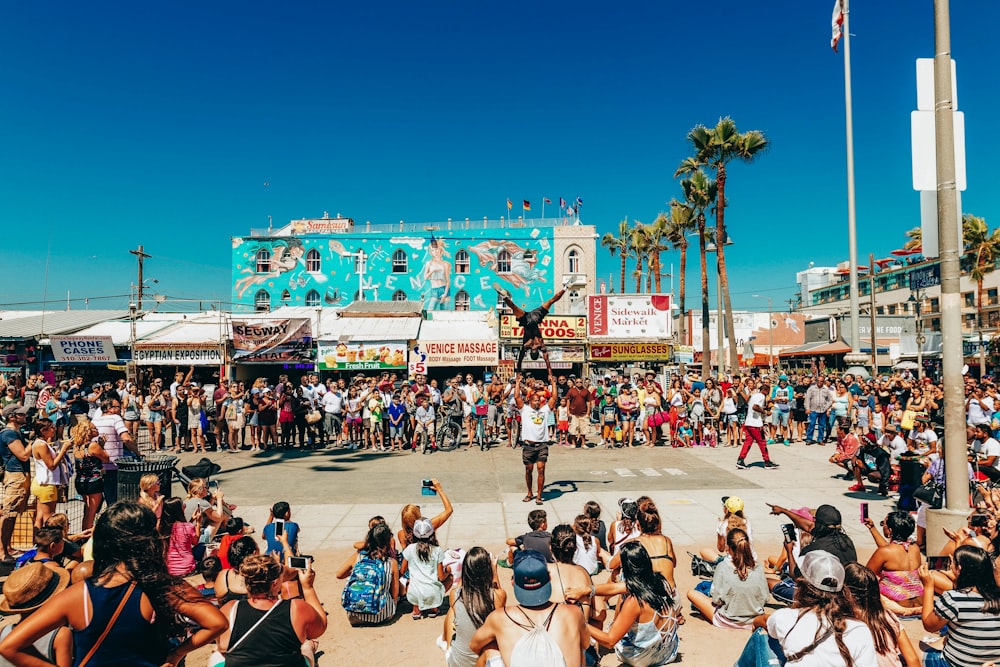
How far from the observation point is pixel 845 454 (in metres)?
11.4

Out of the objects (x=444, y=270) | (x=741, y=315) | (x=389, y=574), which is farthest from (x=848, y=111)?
(x=741, y=315)

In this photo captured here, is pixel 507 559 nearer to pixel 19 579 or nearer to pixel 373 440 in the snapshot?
pixel 19 579

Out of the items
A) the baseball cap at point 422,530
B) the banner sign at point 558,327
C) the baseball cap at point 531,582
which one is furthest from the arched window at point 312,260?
the baseball cap at point 531,582

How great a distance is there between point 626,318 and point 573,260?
11906 mm

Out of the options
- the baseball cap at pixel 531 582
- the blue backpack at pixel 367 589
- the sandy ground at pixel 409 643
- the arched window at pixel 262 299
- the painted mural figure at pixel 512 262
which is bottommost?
the sandy ground at pixel 409 643

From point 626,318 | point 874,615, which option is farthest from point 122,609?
point 626,318

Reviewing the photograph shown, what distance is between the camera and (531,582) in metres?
3.17

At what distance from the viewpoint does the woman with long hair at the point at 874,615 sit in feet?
10.4

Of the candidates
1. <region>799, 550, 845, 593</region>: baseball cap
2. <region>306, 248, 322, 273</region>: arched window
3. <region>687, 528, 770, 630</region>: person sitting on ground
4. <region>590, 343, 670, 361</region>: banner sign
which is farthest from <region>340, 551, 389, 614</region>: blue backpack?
<region>306, 248, 322, 273</region>: arched window

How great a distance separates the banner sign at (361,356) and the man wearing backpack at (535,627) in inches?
906

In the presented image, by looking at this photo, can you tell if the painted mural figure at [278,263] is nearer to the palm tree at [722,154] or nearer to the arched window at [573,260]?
the arched window at [573,260]

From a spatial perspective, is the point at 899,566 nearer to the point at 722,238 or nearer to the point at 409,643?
the point at 409,643

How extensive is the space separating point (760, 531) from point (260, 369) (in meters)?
25.5

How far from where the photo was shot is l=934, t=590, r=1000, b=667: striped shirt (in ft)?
12.1
